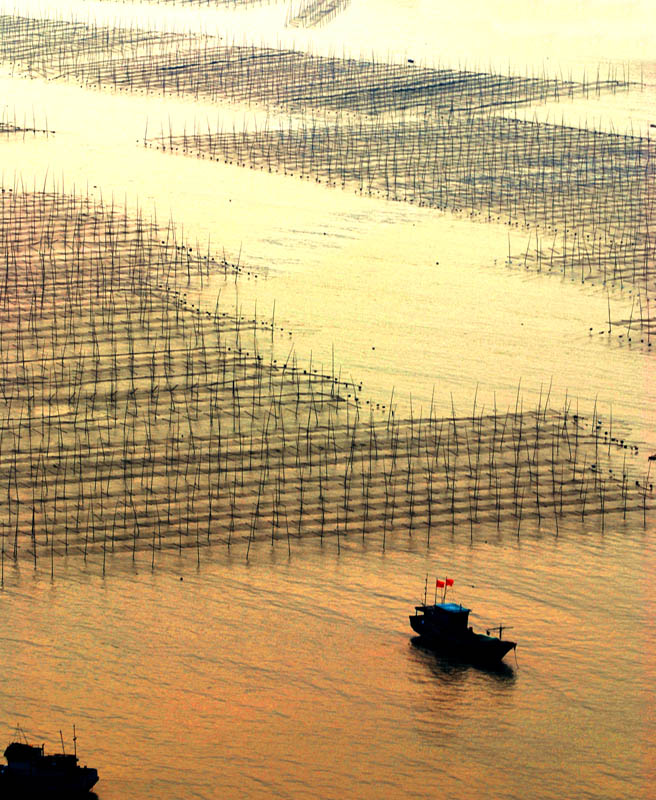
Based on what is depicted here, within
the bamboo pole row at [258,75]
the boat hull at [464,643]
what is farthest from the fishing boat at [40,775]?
the bamboo pole row at [258,75]

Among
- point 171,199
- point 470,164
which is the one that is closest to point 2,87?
point 171,199

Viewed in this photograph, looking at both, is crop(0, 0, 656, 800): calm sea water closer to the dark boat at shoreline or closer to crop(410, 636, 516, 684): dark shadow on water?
crop(410, 636, 516, 684): dark shadow on water

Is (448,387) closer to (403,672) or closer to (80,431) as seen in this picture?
(80,431)

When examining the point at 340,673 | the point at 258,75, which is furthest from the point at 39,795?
the point at 258,75

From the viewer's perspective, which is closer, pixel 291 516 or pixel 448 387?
pixel 291 516

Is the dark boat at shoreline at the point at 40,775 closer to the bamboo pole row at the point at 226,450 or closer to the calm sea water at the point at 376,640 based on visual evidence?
the calm sea water at the point at 376,640

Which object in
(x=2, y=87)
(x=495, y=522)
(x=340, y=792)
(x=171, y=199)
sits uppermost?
(x=2, y=87)
